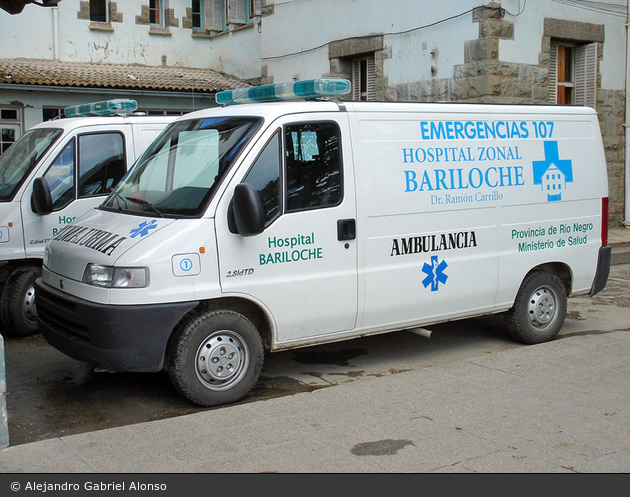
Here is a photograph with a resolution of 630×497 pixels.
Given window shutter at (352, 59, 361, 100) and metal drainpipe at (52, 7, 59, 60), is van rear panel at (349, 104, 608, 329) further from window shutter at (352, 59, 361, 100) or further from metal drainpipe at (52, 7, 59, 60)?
metal drainpipe at (52, 7, 59, 60)

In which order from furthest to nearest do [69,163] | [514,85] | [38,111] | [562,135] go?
[38,111] → [514,85] → [69,163] → [562,135]

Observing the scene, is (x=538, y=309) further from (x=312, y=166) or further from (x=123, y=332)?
(x=123, y=332)

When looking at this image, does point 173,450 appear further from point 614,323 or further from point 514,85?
point 514,85

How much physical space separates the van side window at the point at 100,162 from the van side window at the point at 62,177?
0.10 m

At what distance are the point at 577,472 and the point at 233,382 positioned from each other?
2412mm

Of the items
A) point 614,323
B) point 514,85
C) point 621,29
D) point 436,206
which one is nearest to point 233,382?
point 436,206

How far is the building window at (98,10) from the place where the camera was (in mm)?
19312

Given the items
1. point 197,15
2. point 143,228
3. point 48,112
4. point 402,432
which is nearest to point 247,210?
point 143,228

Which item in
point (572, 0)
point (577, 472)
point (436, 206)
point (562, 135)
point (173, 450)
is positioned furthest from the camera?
point (572, 0)

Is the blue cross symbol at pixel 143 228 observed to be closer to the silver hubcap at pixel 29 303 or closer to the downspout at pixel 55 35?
the silver hubcap at pixel 29 303

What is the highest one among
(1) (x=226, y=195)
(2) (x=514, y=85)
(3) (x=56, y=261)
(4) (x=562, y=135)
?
(2) (x=514, y=85)

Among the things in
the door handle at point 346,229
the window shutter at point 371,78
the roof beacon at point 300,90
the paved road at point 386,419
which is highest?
the window shutter at point 371,78

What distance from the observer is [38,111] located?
17156 millimetres

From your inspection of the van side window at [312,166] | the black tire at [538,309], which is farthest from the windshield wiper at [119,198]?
the black tire at [538,309]
